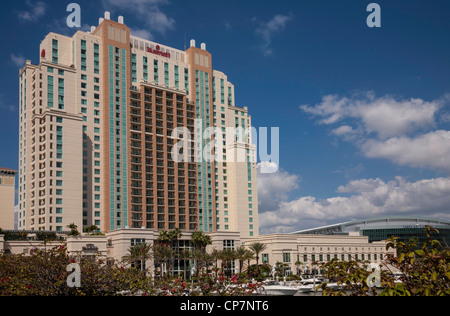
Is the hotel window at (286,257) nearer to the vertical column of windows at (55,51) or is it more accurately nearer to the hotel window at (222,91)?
the hotel window at (222,91)

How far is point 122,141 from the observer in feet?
386

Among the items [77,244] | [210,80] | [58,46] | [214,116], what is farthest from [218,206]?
[58,46]

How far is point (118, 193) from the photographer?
114m

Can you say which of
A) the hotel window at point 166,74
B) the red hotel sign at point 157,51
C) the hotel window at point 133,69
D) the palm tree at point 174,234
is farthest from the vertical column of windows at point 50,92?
the palm tree at point 174,234

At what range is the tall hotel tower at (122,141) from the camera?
108562mm

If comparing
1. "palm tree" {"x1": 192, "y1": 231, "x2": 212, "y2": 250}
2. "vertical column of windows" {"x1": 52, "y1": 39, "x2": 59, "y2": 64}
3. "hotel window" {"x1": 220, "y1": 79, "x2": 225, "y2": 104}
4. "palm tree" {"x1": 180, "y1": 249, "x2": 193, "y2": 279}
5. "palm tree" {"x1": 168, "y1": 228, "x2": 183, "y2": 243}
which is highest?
"vertical column of windows" {"x1": 52, "y1": 39, "x2": 59, "y2": 64}

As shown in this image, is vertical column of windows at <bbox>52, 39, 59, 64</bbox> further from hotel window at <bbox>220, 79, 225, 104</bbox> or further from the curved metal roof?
the curved metal roof

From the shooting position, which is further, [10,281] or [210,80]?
[210,80]

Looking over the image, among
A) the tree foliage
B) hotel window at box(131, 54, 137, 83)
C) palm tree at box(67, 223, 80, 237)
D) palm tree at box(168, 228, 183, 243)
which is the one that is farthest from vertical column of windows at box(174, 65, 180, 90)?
the tree foliage

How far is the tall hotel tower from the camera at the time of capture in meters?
109
